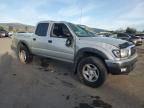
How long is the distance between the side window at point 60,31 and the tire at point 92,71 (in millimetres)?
A: 1169

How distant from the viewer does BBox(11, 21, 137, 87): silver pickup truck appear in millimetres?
5504

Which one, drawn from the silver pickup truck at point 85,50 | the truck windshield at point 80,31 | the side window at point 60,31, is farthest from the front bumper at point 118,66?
the side window at point 60,31

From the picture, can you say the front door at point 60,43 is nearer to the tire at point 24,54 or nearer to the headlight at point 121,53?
the headlight at point 121,53

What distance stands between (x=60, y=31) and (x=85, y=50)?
4.91 feet

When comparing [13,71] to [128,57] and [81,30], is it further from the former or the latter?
[128,57]

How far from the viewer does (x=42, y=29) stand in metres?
7.71

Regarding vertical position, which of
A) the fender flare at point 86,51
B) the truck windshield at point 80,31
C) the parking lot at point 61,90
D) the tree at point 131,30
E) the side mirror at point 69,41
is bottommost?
the parking lot at point 61,90

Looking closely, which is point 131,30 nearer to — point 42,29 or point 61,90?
point 42,29

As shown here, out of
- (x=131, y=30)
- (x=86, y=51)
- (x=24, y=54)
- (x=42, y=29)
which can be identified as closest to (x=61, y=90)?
(x=86, y=51)

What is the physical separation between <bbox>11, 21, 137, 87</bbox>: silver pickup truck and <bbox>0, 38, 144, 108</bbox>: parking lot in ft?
1.61

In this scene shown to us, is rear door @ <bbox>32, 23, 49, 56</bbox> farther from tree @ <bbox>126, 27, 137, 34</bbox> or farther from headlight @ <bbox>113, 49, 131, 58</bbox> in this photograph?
tree @ <bbox>126, 27, 137, 34</bbox>

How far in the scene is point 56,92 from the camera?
529 cm

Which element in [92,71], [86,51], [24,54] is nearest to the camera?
[92,71]

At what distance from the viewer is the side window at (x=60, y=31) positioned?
6.64 meters
